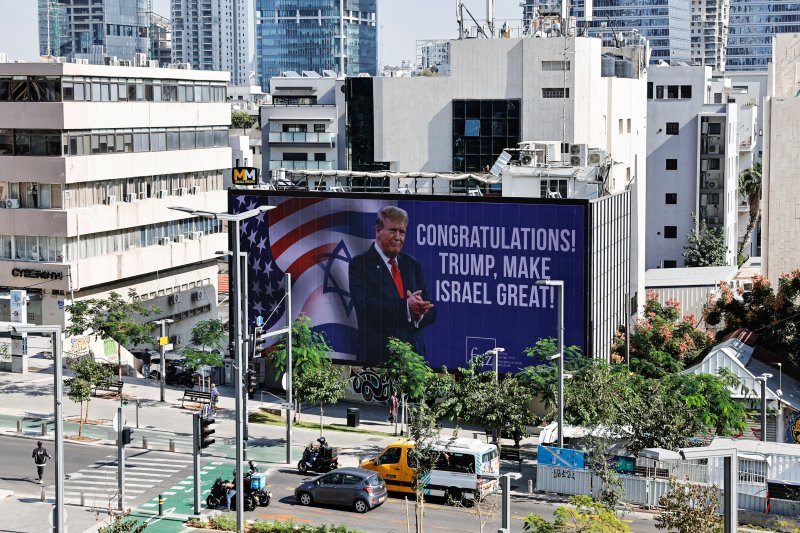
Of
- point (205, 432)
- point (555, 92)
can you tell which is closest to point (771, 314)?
point (555, 92)

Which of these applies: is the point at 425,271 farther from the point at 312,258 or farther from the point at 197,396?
the point at 197,396

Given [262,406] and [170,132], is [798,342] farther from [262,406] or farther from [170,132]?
[170,132]

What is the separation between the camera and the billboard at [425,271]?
61.3 meters

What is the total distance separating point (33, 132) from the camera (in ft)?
250

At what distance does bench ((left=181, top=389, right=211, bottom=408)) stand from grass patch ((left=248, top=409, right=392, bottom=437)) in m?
3.10

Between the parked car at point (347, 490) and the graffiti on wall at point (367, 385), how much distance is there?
1796cm

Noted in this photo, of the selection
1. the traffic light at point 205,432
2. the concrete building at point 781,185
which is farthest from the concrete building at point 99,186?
the concrete building at point 781,185

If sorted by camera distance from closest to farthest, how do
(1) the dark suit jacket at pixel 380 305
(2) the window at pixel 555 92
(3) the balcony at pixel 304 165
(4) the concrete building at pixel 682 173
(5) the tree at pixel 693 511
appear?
(5) the tree at pixel 693 511 → (1) the dark suit jacket at pixel 380 305 → (2) the window at pixel 555 92 → (4) the concrete building at pixel 682 173 → (3) the balcony at pixel 304 165

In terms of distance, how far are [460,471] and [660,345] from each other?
64.6ft

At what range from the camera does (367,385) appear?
220 ft

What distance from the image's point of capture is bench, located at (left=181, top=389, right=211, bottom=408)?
217 feet

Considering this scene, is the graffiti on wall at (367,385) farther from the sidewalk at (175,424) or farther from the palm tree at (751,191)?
the palm tree at (751,191)

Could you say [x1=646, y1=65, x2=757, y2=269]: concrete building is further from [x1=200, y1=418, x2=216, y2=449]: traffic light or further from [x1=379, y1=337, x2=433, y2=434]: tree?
[x1=200, y1=418, x2=216, y2=449]: traffic light

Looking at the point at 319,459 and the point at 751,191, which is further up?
the point at 751,191
